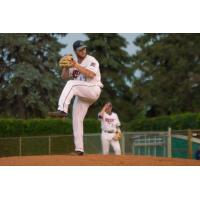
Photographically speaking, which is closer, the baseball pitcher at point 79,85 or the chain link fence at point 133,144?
the baseball pitcher at point 79,85

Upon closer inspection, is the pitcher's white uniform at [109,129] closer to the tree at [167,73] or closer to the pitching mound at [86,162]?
the pitching mound at [86,162]

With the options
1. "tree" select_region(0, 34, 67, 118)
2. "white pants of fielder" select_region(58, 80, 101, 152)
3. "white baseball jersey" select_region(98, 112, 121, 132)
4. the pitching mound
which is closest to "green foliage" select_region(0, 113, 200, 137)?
"tree" select_region(0, 34, 67, 118)

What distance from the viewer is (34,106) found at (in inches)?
1334

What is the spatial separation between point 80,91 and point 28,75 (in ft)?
78.1

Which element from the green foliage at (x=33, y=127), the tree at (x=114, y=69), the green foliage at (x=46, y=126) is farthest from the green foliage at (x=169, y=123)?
the tree at (x=114, y=69)

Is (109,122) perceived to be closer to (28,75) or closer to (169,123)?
(169,123)

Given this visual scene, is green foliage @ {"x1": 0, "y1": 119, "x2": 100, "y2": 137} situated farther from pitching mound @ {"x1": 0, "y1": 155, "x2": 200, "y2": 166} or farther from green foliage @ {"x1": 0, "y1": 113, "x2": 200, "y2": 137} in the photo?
pitching mound @ {"x1": 0, "y1": 155, "x2": 200, "y2": 166}

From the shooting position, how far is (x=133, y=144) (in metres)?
20.2

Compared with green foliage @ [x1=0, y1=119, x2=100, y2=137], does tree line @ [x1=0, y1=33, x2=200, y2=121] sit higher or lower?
higher

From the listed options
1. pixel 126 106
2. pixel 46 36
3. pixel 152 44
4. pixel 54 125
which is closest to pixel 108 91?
pixel 126 106

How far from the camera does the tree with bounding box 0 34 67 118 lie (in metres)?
33.2

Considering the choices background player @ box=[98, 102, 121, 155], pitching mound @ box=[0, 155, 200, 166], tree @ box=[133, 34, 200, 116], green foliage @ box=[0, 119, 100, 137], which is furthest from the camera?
tree @ box=[133, 34, 200, 116]

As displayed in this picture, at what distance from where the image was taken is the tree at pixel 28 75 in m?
33.2

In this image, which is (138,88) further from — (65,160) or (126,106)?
(65,160)
